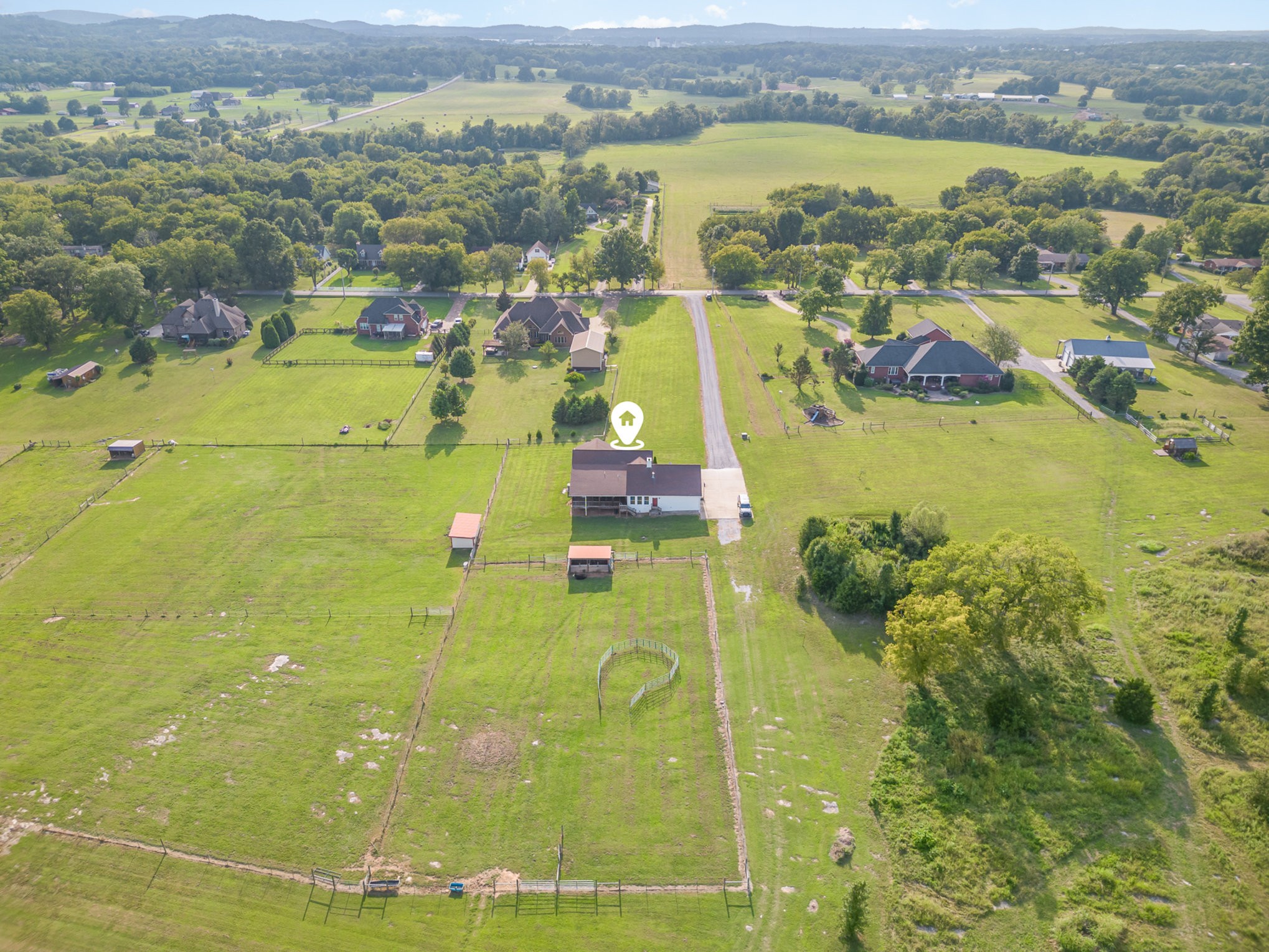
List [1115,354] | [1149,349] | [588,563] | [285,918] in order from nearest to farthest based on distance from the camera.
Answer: [285,918]
[588,563]
[1115,354]
[1149,349]

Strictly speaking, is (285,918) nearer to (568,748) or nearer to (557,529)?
(568,748)

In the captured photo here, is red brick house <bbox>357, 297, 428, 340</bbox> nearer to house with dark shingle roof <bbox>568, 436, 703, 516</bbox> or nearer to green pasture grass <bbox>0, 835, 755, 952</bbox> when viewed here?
house with dark shingle roof <bbox>568, 436, 703, 516</bbox>

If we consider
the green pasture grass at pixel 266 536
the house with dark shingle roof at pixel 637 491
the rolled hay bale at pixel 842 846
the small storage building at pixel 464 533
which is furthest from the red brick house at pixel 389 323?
the rolled hay bale at pixel 842 846

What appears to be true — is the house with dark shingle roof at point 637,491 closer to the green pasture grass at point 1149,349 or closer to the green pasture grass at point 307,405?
the green pasture grass at point 307,405

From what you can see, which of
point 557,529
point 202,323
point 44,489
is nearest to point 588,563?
point 557,529

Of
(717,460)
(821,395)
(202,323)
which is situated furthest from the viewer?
(202,323)

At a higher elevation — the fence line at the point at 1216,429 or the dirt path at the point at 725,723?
the fence line at the point at 1216,429

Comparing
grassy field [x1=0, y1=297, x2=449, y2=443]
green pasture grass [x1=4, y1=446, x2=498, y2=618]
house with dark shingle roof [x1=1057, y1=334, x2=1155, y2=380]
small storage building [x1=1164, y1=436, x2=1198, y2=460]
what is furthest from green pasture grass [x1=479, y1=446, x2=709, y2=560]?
house with dark shingle roof [x1=1057, y1=334, x2=1155, y2=380]
